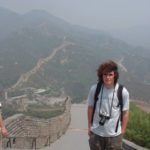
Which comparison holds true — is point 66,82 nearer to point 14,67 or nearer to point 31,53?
point 14,67

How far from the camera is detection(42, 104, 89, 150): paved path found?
11906 millimetres

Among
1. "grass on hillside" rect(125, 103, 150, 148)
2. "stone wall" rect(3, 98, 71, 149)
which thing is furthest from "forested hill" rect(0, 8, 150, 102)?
"grass on hillside" rect(125, 103, 150, 148)

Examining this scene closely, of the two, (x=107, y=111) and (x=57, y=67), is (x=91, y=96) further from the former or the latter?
(x=57, y=67)

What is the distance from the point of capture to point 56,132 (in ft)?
48.4

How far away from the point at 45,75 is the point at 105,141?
12448cm

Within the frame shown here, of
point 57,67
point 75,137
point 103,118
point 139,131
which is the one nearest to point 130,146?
point 139,131

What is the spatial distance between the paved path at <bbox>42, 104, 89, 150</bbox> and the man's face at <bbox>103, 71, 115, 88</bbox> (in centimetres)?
667

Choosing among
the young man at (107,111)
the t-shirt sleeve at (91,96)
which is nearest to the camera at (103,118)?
the young man at (107,111)

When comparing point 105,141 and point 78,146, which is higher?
point 105,141

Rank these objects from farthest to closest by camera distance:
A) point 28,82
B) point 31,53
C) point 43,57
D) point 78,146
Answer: point 31,53
point 43,57
point 28,82
point 78,146

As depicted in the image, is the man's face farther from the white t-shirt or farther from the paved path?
the paved path

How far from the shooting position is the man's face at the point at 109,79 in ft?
15.6

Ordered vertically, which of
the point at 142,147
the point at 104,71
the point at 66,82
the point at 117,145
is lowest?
the point at 66,82

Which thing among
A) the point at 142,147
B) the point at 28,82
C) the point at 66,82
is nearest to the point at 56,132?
the point at 142,147
